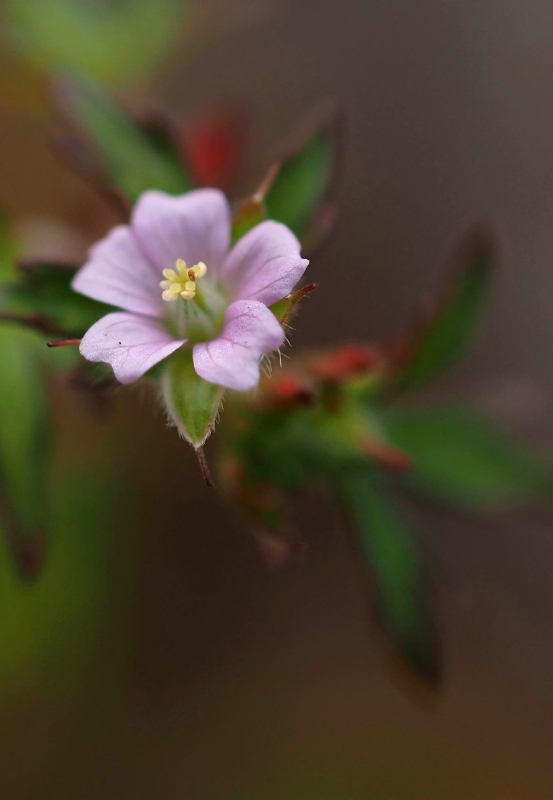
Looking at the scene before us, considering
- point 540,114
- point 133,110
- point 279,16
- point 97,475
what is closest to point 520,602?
point 97,475

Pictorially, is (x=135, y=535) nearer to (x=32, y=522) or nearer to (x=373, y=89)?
(x=32, y=522)

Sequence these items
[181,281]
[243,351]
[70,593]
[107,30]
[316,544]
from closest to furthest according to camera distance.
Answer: [243,351] < [181,281] < [107,30] < [70,593] < [316,544]

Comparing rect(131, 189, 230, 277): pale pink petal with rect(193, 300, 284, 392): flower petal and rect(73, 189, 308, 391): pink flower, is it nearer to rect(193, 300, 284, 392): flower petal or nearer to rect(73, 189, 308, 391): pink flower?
rect(73, 189, 308, 391): pink flower

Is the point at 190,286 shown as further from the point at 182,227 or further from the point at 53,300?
the point at 53,300

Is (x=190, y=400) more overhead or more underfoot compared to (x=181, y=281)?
more underfoot

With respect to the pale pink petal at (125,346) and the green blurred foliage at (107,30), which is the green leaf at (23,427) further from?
the green blurred foliage at (107,30)

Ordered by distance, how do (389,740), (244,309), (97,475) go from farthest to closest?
(389,740), (97,475), (244,309)

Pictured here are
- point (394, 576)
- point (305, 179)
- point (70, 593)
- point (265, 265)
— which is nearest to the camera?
point (265, 265)

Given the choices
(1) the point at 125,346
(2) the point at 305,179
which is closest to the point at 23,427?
(1) the point at 125,346
